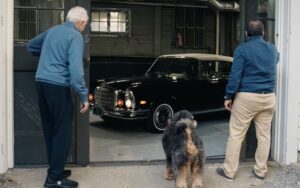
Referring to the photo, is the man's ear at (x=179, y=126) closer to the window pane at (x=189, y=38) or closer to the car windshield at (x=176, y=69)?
the car windshield at (x=176, y=69)

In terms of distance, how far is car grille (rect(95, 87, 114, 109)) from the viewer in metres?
9.79

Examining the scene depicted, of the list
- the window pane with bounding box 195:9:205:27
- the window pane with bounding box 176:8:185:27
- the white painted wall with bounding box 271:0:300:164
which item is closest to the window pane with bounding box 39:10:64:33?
the white painted wall with bounding box 271:0:300:164

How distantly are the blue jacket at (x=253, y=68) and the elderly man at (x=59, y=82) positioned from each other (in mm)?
1717

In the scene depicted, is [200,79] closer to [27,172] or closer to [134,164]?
[134,164]

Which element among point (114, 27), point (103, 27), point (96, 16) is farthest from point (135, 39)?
point (96, 16)

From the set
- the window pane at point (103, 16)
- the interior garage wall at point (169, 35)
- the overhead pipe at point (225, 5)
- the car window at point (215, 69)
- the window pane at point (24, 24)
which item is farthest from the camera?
the interior garage wall at point (169, 35)

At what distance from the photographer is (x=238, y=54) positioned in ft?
18.4

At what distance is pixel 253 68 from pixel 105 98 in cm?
480

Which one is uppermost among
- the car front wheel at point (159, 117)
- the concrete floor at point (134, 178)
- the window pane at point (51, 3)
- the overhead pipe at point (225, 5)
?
the overhead pipe at point (225, 5)

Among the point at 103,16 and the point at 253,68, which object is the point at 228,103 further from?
the point at 103,16

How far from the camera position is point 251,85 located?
5.63 m

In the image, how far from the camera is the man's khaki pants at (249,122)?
5676mm

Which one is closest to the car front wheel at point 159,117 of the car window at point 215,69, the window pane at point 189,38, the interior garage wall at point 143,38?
the car window at point 215,69

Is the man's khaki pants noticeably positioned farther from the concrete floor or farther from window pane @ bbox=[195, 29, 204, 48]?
window pane @ bbox=[195, 29, 204, 48]
